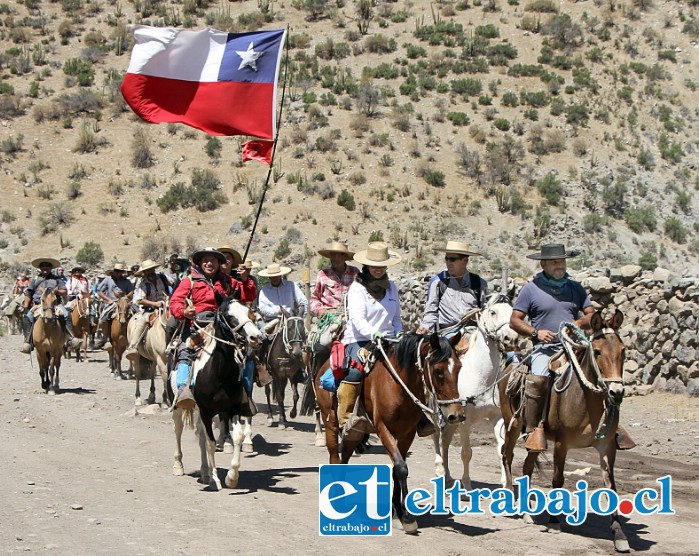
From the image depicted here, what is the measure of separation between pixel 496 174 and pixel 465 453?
3434 centimetres

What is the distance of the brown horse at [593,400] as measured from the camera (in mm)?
7980

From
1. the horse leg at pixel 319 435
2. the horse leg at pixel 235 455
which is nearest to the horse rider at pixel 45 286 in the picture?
the horse leg at pixel 319 435

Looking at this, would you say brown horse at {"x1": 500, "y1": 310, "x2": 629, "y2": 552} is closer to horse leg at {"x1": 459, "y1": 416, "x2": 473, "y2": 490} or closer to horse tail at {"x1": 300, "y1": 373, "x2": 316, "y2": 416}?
horse leg at {"x1": 459, "y1": 416, "x2": 473, "y2": 490}

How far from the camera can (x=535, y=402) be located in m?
8.93

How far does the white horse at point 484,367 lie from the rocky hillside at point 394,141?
81.1ft

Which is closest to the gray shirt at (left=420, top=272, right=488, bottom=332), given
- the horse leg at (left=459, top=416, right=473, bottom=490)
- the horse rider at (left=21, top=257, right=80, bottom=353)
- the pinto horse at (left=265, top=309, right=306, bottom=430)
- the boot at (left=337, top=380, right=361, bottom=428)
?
the horse leg at (left=459, top=416, right=473, bottom=490)

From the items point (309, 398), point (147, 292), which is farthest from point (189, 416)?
point (147, 292)

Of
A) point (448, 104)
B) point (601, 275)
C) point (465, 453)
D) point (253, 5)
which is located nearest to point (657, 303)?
point (601, 275)

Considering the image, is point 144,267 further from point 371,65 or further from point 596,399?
point 371,65

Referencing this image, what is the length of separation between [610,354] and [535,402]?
3.88 feet

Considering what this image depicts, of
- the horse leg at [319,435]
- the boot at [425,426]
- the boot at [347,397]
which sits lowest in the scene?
the horse leg at [319,435]

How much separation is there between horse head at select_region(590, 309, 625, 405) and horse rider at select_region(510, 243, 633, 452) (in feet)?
1.82

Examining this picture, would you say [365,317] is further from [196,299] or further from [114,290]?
[114,290]

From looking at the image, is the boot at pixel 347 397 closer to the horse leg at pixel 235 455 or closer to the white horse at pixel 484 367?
the white horse at pixel 484 367
